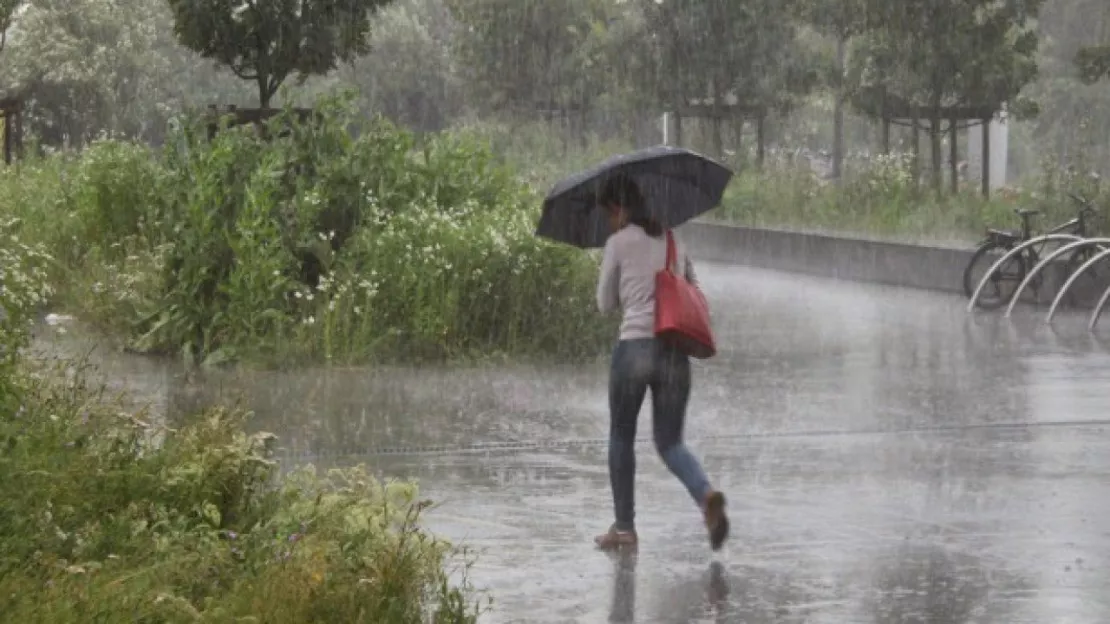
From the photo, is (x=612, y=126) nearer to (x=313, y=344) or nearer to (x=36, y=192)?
(x=36, y=192)

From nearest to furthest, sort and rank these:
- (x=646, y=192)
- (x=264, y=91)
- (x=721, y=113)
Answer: (x=646, y=192)
(x=264, y=91)
(x=721, y=113)

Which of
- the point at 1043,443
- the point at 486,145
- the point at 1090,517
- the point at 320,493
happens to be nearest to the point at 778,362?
the point at 486,145

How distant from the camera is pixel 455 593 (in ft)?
25.4

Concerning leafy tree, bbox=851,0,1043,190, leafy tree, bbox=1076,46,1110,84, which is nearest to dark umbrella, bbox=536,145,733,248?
leafy tree, bbox=1076,46,1110,84

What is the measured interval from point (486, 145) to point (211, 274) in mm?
3142

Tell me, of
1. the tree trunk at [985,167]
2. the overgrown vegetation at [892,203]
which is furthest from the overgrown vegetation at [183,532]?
the tree trunk at [985,167]

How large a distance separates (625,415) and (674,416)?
21cm

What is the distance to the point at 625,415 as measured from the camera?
10250 mm

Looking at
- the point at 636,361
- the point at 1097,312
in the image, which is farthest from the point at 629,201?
the point at 1097,312

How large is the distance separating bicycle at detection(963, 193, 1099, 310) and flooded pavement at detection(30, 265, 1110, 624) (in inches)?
134

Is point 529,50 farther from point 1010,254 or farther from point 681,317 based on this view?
point 681,317

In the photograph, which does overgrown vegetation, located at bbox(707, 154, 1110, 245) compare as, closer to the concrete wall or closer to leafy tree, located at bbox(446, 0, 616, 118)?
the concrete wall

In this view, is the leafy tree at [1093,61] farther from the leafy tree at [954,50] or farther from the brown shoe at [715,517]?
the brown shoe at [715,517]

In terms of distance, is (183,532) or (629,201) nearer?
(183,532)
